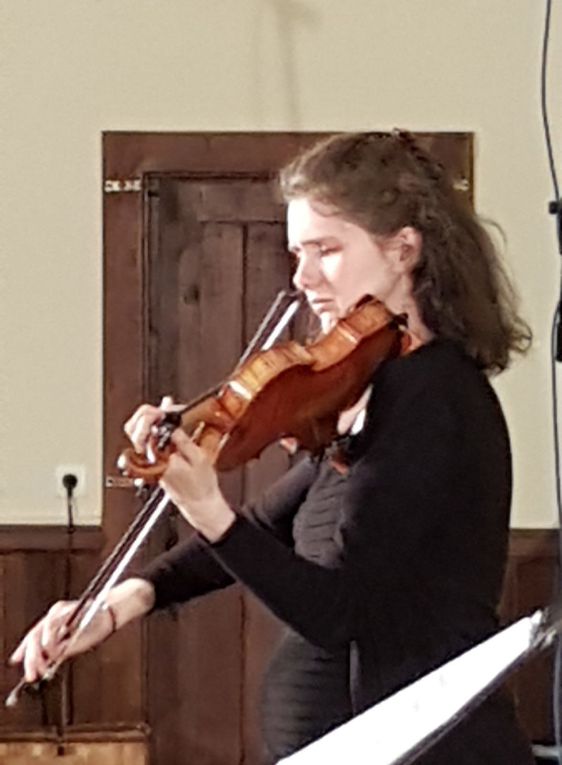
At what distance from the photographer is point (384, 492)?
146 cm

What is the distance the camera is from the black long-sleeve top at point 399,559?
1.43m

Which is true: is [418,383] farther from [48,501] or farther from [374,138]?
[48,501]

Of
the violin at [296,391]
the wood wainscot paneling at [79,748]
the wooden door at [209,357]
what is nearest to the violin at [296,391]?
the violin at [296,391]

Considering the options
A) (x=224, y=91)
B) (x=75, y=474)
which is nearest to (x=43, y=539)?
(x=75, y=474)

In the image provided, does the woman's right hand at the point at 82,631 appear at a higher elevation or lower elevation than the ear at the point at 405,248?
lower

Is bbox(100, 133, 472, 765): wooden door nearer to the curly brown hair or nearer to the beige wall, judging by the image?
the beige wall

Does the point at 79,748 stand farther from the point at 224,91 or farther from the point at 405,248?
the point at 405,248

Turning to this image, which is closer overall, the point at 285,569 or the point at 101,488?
the point at 285,569

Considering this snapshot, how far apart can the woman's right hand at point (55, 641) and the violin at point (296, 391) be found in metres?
0.24

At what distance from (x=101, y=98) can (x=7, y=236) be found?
38 cm

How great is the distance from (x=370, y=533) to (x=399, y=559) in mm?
38

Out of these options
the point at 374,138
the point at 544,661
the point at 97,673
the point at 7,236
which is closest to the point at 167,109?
the point at 7,236

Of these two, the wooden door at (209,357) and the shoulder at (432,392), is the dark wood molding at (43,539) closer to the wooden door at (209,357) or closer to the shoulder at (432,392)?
the wooden door at (209,357)

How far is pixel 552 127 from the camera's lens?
3557 mm
